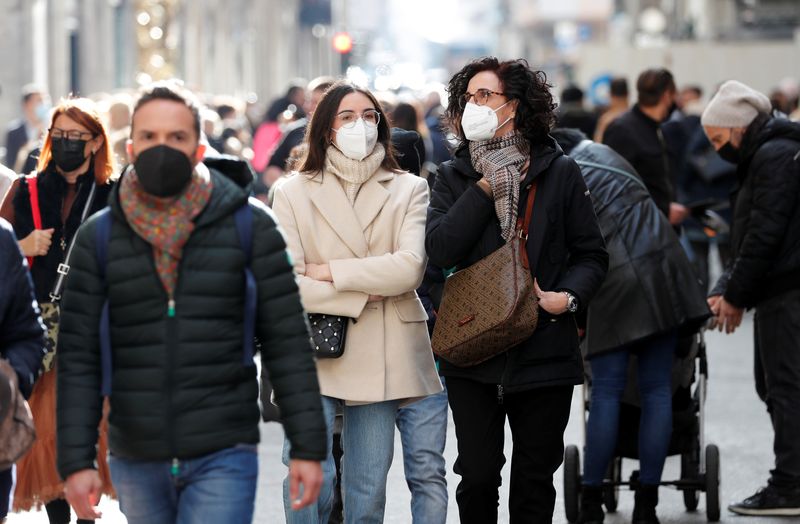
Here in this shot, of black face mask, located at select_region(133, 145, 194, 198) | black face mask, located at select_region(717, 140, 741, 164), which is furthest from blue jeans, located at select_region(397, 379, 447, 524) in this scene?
black face mask, located at select_region(717, 140, 741, 164)

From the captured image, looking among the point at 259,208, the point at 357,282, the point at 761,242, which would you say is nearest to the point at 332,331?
the point at 357,282

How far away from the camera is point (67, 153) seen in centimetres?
673

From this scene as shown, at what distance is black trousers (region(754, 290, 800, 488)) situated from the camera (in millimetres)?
7828

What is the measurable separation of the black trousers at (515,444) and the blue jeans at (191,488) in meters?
1.43

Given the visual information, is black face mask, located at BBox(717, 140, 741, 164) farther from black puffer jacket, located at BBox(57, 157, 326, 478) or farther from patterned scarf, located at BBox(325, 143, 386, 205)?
black puffer jacket, located at BBox(57, 157, 326, 478)

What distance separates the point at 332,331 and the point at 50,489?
1.55 metres

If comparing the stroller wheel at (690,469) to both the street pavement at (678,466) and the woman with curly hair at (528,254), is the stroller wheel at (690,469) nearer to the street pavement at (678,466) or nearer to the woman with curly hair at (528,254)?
the street pavement at (678,466)

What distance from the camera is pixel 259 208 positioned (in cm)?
457

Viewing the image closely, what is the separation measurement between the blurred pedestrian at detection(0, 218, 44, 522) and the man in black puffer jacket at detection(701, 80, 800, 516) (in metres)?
3.89

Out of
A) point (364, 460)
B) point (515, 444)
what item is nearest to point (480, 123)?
point (515, 444)

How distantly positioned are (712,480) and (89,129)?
3.04 metres

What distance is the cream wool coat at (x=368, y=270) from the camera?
19.2 ft

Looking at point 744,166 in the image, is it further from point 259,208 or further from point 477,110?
point 259,208

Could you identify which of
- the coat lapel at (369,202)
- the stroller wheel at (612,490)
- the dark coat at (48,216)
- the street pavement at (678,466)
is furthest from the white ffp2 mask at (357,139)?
the stroller wheel at (612,490)
